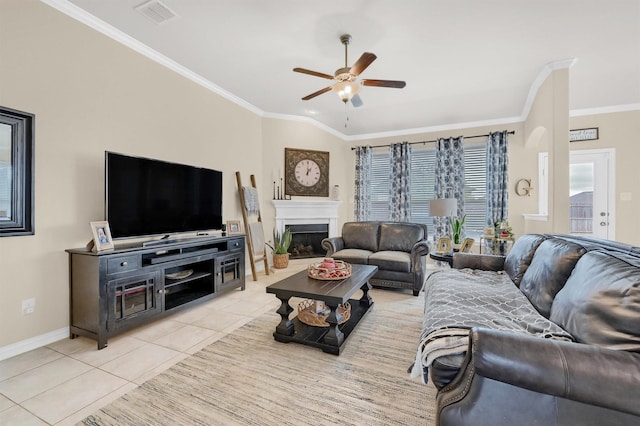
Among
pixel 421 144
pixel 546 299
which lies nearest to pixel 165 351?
pixel 546 299

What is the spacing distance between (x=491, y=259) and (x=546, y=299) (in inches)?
44.4

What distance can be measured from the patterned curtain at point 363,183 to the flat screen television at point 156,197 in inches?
133

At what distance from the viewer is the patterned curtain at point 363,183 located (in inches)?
249

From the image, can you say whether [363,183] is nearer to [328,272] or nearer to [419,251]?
[419,251]

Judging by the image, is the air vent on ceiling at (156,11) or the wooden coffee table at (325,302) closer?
the wooden coffee table at (325,302)

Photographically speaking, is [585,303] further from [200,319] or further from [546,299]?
→ [200,319]

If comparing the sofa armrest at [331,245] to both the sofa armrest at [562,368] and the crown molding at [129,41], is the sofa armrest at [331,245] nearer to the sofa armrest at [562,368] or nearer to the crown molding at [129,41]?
the crown molding at [129,41]

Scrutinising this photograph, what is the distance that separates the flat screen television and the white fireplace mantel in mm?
1621

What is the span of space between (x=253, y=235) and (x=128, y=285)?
2226mm

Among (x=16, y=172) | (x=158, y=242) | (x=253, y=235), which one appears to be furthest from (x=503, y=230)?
(x=16, y=172)

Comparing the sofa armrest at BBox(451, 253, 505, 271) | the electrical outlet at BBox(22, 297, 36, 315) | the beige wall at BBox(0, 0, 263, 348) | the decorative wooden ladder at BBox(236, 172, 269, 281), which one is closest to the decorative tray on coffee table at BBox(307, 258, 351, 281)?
the sofa armrest at BBox(451, 253, 505, 271)

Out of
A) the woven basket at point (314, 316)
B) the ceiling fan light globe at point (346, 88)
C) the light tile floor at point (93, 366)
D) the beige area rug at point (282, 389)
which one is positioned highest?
the ceiling fan light globe at point (346, 88)

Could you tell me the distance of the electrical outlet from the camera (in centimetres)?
226

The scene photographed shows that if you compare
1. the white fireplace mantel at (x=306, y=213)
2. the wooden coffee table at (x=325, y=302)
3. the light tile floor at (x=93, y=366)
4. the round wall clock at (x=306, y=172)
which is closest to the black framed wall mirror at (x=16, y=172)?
the light tile floor at (x=93, y=366)
